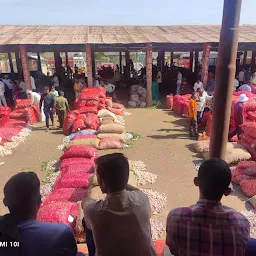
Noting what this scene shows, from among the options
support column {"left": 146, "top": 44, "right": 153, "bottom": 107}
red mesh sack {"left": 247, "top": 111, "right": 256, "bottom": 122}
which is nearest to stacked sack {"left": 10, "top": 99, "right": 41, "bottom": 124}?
support column {"left": 146, "top": 44, "right": 153, "bottom": 107}

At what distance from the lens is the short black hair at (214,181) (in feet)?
6.72

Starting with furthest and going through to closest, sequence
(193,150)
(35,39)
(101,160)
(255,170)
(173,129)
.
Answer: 1. (35,39)
2. (173,129)
3. (193,150)
4. (255,170)
5. (101,160)

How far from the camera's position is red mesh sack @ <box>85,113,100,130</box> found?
9086 millimetres

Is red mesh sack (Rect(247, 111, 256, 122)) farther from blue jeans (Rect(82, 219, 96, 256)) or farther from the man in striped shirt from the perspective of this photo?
blue jeans (Rect(82, 219, 96, 256))

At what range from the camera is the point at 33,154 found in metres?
8.00

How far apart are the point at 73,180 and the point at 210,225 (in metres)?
3.66

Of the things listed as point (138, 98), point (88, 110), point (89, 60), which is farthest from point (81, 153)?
point (138, 98)

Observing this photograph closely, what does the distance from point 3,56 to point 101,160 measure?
48.5 metres

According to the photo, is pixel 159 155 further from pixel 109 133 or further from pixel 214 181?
pixel 214 181

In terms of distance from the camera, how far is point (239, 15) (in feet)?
8.07

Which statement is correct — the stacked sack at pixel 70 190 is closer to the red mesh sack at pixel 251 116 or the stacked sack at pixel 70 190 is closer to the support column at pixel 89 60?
the red mesh sack at pixel 251 116

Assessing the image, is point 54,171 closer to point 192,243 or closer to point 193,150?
point 193,150

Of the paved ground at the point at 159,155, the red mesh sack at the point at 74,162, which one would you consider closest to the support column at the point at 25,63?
the paved ground at the point at 159,155

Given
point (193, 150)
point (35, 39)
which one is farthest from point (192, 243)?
point (35, 39)
